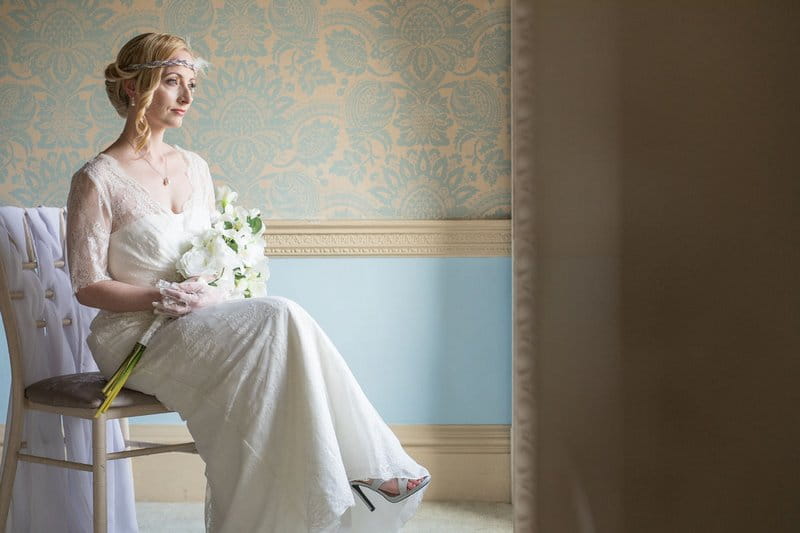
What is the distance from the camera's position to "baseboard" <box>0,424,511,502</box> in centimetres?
310

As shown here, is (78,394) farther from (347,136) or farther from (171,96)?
(347,136)

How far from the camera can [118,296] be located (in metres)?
2.15

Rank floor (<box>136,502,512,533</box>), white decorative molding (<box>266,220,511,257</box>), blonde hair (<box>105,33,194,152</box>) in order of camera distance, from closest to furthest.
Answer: blonde hair (<box>105,33,194,152</box>), floor (<box>136,502,512,533</box>), white decorative molding (<box>266,220,511,257</box>)

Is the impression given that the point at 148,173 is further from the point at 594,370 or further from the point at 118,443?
the point at 594,370

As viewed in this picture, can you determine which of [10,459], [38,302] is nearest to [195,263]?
[38,302]

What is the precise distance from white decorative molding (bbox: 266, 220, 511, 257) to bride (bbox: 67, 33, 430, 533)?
75 centimetres

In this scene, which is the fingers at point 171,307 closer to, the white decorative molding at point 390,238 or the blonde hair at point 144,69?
the blonde hair at point 144,69

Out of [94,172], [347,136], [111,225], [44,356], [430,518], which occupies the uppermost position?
[347,136]

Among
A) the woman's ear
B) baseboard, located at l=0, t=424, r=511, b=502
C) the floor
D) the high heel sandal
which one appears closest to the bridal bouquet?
the woman's ear

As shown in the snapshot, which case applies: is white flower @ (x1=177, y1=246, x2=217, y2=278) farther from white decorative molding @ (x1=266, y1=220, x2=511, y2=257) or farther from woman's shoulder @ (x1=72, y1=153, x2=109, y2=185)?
white decorative molding @ (x1=266, y1=220, x2=511, y2=257)

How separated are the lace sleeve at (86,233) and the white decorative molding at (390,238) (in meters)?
0.94

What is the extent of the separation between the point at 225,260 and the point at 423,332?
1060 mm

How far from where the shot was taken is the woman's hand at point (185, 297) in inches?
85.2

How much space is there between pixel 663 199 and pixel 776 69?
0.02 metres
